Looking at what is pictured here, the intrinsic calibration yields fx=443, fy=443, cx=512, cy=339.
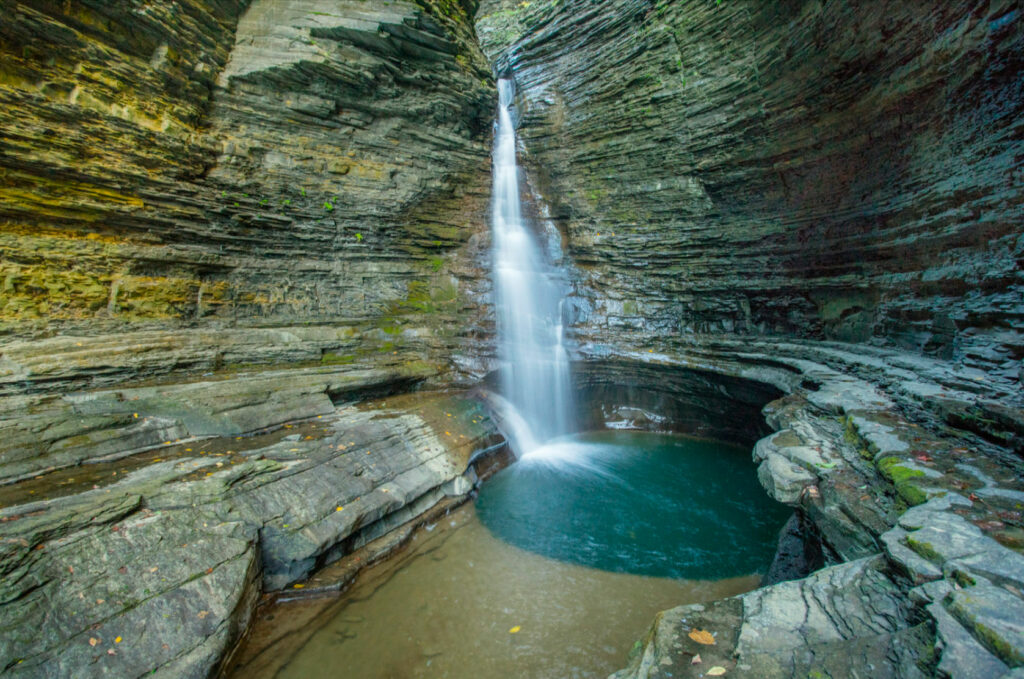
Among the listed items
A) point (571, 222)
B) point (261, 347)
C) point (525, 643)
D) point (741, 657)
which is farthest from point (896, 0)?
point (261, 347)

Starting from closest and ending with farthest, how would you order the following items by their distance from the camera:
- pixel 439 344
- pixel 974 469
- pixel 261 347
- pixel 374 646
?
pixel 974 469
pixel 374 646
pixel 261 347
pixel 439 344

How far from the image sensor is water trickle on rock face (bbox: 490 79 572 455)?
40.2 ft

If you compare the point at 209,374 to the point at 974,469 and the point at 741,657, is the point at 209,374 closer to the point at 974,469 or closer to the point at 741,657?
the point at 741,657

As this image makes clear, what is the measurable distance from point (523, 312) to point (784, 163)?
728 cm

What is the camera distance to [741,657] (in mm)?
2705

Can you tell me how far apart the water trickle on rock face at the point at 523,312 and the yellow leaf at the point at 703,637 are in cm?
850

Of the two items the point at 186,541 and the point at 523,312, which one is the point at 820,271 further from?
the point at 186,541

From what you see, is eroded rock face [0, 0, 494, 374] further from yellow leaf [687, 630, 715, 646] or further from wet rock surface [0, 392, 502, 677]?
yellow leaf [687, 630, 715, 646]

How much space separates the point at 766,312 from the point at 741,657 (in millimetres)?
10194

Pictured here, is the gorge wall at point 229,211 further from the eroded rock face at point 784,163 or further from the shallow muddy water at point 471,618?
the shallow muddy water at point 471,618

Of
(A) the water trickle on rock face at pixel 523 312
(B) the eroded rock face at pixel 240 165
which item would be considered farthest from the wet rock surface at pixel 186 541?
(A) the water trickle on rock face at pixel 523 312

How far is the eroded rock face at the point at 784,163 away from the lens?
613 cm

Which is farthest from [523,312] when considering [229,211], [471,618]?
[471,618]

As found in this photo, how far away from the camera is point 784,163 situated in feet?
31.7
